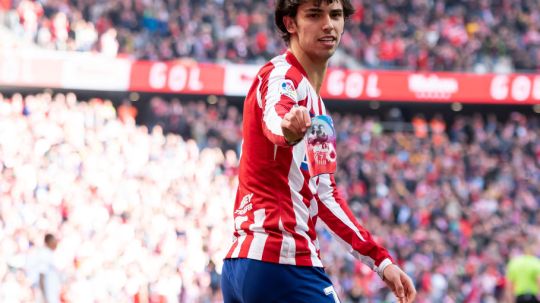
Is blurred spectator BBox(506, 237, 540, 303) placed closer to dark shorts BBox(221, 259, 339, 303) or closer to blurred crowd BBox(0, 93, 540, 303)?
blurred crowd BBox(0, 93, 540, 303)

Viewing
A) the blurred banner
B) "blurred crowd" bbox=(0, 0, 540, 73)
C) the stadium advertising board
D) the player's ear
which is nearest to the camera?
the player's ear

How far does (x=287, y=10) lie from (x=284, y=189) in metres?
0.68

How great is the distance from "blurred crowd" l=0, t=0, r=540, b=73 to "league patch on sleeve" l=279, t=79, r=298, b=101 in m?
22.1

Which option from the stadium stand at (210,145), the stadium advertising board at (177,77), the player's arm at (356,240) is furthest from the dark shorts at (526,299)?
the stadium advertising board at (177,77)

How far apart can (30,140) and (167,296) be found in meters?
4.80

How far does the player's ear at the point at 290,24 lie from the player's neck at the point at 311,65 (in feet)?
0.17

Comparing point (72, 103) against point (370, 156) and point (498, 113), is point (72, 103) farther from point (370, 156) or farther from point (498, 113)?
point (498, 113)

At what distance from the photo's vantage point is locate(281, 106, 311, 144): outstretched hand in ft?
12.0

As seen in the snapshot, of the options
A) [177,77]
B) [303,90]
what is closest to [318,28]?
[303,90]

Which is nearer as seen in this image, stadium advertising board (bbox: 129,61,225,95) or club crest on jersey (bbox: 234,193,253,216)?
club crest on jersey (bbox: 234,193,253,216)

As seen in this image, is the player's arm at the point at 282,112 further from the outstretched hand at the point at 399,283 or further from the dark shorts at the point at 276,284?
the outstretched hand at the point at 399,283

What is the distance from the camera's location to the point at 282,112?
3.91 meters

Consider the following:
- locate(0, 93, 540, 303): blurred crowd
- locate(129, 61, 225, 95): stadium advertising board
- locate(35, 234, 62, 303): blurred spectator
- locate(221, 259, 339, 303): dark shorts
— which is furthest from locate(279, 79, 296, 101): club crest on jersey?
locate(129, 61, 225, 95): stadium advertising board

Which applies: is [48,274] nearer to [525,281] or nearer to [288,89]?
[525,281]
